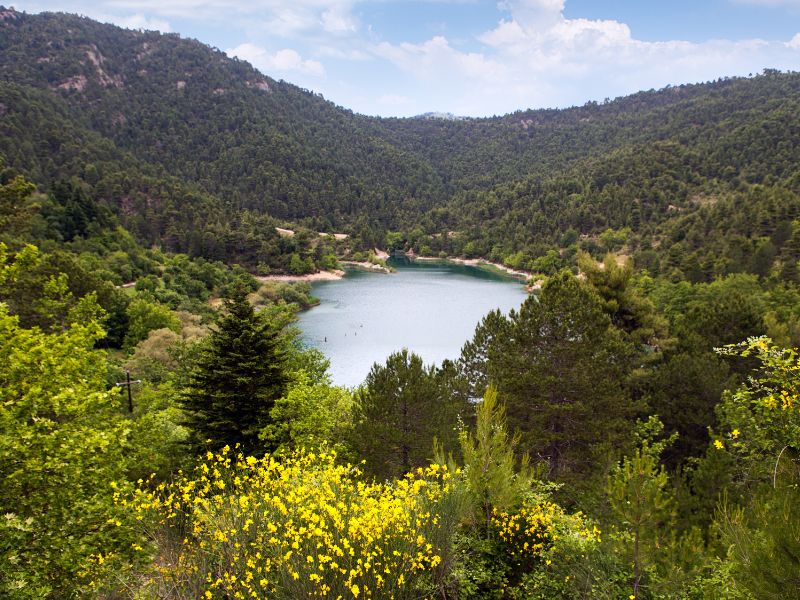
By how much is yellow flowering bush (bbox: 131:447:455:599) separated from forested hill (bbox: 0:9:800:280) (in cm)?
6155

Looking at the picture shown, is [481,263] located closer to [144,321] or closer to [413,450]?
[144,321]

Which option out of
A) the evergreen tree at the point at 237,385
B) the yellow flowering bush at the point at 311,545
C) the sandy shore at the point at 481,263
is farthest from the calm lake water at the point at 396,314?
the yellow flowering bush at the point at 311,545

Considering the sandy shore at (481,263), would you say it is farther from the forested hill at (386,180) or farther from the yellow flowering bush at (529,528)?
the yellow flowering bush at (529,528)

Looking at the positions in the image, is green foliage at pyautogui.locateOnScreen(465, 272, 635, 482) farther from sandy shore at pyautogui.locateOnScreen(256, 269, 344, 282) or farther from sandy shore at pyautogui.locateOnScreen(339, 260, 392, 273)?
sandy shore at pyautogui.locateOnScreen(339, 260, 392, 273)

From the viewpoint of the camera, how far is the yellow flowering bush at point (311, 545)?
5355 millimetres

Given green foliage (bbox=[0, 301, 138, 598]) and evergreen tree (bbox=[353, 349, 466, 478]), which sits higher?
green foliage (bbox=[0, 301, 138, 598])

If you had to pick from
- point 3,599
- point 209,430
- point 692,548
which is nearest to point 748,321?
point 692,548

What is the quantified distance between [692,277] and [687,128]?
11836cm

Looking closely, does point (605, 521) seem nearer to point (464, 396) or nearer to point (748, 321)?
point (464, 396)

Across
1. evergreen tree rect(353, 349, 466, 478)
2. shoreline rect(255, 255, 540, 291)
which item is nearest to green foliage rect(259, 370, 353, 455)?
evergreen tree rect(353, 349, 466, 478)

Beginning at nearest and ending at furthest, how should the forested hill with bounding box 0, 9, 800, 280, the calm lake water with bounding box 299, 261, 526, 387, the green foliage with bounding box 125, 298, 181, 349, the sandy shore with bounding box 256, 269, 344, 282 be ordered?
the green foliage with bounding box 125, 298, 181, 349 < the calm lake water with bounding box 299, 261, 526, 387 < the forested hill with bounding box 0, 9, 800, 280 < the sandy shore with bounding box 256, 269, 344, 282

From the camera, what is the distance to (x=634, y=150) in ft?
465

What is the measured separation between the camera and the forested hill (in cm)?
8688

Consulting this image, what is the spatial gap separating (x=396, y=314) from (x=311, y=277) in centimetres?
3511
